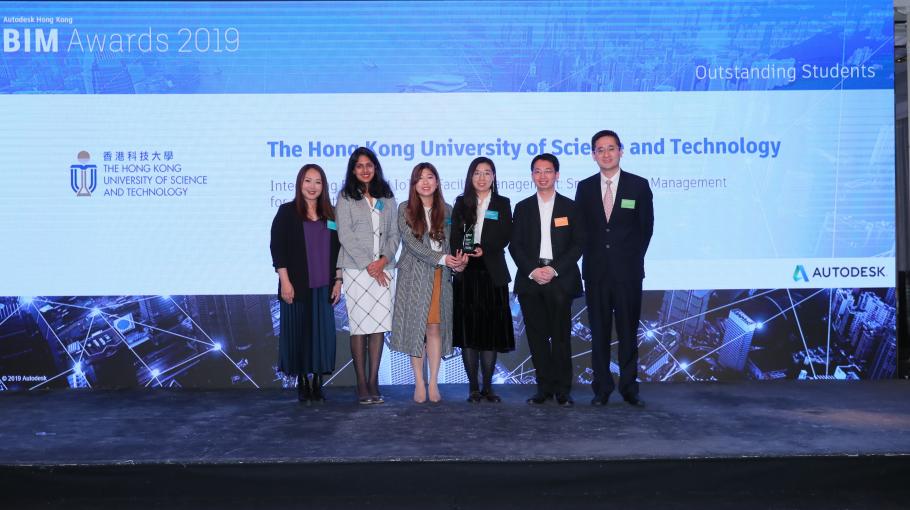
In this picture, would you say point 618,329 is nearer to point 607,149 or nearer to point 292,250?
point 607,149

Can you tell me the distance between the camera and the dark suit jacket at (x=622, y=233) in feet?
13.2

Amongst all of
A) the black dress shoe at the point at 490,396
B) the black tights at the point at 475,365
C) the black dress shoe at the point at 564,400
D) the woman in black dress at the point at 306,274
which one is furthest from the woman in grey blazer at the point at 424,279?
the black dress shoe at the point at 564,400

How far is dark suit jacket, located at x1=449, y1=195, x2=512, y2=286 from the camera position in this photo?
13.4 ft

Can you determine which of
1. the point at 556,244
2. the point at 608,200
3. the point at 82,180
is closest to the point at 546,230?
the point at 556,244

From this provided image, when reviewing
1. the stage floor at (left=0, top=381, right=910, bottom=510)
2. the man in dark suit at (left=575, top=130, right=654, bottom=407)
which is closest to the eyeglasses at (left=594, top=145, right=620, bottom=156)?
the man in dark suit at (left=575, top=130, right=654, bottom=407)

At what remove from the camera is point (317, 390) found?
4.32 meters

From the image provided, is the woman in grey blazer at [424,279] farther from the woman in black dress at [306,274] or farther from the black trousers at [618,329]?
the black trousers at [618,329]

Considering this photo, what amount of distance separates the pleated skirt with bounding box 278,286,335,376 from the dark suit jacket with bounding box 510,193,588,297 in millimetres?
1010

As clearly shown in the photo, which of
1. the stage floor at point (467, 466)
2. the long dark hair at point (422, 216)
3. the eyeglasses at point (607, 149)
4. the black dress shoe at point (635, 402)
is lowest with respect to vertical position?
the stage floor at point (467, 466)

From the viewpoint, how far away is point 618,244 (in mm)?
4023

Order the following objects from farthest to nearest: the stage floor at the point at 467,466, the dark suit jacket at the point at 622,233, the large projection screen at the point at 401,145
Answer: the large projection screen at the point at 401,145
the dark suit jacket at the point at 622,233
the stage floor at the point at 467,466

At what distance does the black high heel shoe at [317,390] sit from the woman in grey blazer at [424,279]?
0.47 meters

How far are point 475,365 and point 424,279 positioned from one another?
51cm

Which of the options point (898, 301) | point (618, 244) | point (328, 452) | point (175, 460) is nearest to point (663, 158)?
point (618, 244)
